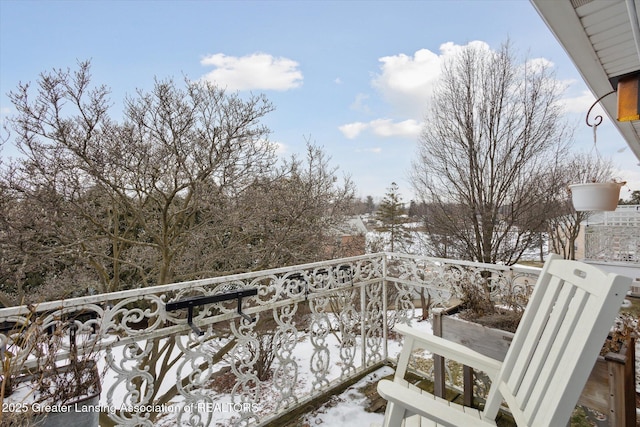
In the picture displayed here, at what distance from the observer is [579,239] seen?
1109 centimetres

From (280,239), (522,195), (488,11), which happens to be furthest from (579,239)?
(280,239)

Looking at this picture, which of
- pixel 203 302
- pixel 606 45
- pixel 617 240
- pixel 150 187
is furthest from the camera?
pixel 617 240

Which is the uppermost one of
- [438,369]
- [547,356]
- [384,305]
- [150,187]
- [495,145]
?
[495,145]

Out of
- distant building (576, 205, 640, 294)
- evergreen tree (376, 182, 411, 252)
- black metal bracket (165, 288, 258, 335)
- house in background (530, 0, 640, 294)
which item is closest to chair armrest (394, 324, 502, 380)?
black metal bracket (165, 288, 258, 335)

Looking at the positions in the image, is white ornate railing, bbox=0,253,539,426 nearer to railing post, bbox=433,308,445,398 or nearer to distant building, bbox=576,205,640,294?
railing post, bbox=433,308,445,398

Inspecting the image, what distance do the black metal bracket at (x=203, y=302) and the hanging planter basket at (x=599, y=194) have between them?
87.5 inches

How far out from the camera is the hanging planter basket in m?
1.92

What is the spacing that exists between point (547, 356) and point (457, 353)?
41cm

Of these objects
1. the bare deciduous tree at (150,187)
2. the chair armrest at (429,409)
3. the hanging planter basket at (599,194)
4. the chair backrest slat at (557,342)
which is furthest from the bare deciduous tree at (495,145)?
the chair armrest at (429,409)

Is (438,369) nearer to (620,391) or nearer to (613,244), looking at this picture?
(620,391)

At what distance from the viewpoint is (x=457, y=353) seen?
1.49 metres

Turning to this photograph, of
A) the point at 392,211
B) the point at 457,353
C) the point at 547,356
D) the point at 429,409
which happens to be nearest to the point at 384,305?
the point at 457,353

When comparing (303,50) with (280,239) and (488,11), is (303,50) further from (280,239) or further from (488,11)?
(280,239)

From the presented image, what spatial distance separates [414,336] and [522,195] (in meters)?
5.36
